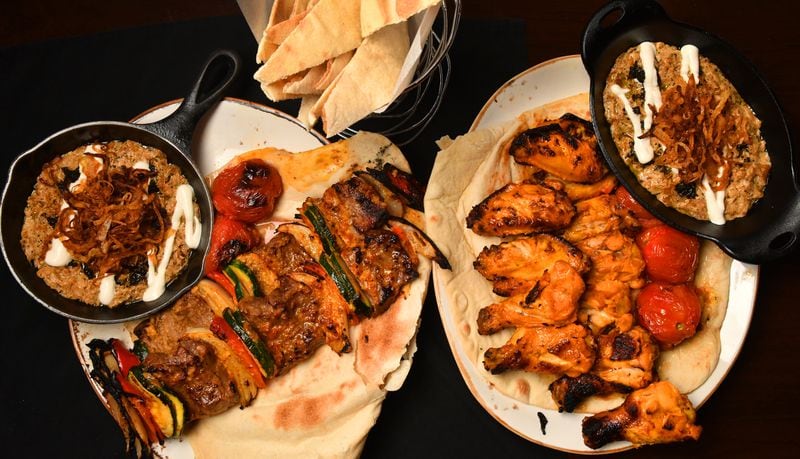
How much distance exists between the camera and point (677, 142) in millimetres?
2932

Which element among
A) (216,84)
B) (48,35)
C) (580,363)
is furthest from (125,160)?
(580,363)

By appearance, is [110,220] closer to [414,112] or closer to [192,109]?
[192,109]

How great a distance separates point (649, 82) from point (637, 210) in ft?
2.10

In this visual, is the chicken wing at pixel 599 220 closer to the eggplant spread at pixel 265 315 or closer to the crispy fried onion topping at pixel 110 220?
the eggplant spread at pixel 265 315

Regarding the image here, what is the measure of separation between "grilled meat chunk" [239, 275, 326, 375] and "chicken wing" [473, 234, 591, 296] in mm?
867

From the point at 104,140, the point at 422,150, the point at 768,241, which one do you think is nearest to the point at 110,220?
the point at 104,140

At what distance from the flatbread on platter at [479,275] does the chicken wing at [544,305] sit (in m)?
0.15

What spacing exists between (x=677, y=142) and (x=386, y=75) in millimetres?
1396

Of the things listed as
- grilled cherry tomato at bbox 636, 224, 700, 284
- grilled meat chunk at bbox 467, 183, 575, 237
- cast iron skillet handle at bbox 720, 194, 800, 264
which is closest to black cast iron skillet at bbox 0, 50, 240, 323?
grilled meat chunk at bbox 467, 183, 575, 237

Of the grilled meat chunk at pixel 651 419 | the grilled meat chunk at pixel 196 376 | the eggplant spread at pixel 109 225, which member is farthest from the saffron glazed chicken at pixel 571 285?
the eggplant spread at pixel 109 225

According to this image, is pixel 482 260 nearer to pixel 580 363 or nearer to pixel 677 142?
pixel 580 363

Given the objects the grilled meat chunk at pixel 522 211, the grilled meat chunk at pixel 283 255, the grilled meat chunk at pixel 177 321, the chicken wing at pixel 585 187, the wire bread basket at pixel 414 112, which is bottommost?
the chicken wing at pixel 585 187

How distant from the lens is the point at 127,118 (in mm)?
3768

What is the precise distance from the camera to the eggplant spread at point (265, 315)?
300 centimetres
